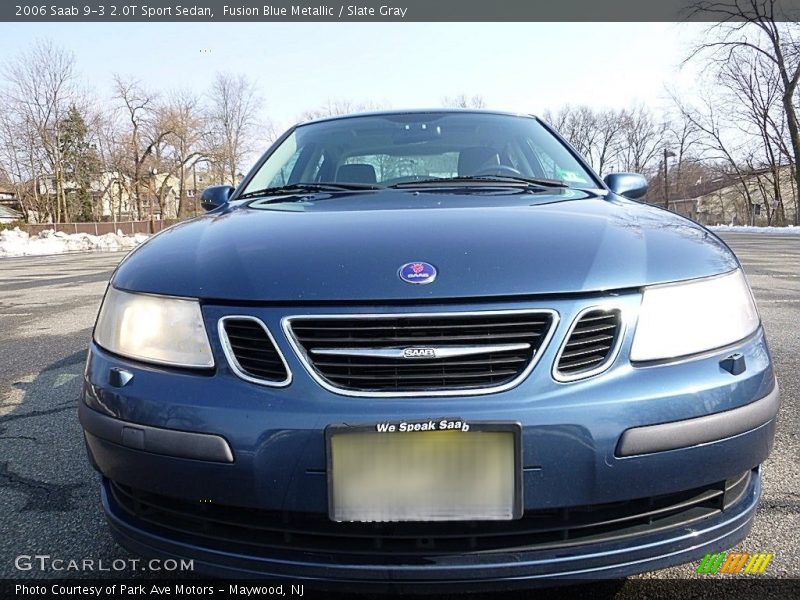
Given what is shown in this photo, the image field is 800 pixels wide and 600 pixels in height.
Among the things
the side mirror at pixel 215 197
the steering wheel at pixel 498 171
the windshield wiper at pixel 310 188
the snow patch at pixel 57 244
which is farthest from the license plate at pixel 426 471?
the snow patch at pixel 57 244

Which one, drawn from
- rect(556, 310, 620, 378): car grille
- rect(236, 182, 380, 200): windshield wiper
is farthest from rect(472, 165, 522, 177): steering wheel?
rect(556, 310, 620, 378): car grille

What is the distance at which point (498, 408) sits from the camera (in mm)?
1203

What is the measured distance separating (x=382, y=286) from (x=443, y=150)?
5.03ft

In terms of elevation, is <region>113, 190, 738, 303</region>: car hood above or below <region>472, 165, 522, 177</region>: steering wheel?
below

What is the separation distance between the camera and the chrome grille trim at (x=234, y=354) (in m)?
1.27

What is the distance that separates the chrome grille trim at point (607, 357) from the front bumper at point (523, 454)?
15 mm

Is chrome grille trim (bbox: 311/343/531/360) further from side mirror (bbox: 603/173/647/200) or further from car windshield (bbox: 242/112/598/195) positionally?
side mirror (bbox: 603/173/647/200)

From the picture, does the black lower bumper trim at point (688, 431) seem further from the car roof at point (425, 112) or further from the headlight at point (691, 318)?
the car roof at point (425, 112)

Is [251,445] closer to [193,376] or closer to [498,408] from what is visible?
[193,376]

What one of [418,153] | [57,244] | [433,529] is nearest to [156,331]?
[433,529]

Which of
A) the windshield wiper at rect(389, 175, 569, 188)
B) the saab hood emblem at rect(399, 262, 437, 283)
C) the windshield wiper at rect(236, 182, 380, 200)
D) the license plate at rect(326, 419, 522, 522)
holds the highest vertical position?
the windshield wiper at rect(389, 175, 569, 188)

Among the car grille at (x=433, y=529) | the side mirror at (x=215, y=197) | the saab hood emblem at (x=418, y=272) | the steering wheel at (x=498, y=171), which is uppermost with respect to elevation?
the steering wheel at (x=498, y=171)

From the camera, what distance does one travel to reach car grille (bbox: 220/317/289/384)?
1.29 metres

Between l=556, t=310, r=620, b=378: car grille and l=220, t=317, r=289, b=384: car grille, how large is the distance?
63 cm
